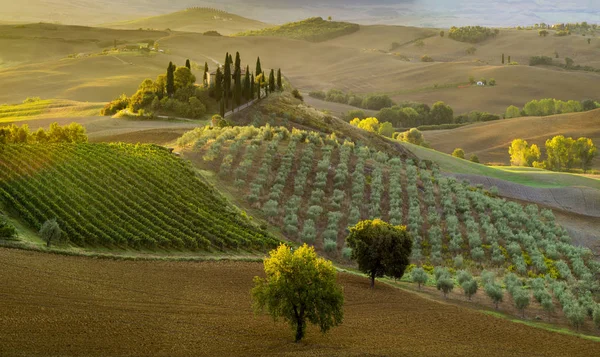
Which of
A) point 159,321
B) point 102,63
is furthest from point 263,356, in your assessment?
point 102,63

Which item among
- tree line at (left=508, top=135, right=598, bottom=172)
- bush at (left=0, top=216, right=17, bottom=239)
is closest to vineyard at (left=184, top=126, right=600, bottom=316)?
bush at (left=0, top=216, right=17, bottom=239)

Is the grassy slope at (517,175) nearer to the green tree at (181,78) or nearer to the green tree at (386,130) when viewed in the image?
the green tree at (181,78)

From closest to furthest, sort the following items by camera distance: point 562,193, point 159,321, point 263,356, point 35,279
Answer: point 263,356 < point 159,321 < point 35,279 < point 562,193

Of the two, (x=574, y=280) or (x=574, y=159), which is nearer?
(x=574, y=280)

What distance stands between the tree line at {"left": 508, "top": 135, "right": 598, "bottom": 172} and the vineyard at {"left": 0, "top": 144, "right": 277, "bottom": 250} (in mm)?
64914

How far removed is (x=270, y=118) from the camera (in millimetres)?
84062

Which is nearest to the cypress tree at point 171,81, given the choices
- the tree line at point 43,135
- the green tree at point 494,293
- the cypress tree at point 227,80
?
the cypress tree at point 227,80

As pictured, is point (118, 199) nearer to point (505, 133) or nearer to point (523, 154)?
point (523, 154)

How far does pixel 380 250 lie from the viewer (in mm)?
41594

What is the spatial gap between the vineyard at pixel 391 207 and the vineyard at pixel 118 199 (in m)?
4.51

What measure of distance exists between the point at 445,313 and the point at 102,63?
128m

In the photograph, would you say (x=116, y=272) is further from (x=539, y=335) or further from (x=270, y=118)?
(x=270, y=118)

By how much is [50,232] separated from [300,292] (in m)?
14.8

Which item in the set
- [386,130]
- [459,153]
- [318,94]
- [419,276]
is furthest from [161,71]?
[419,276]
